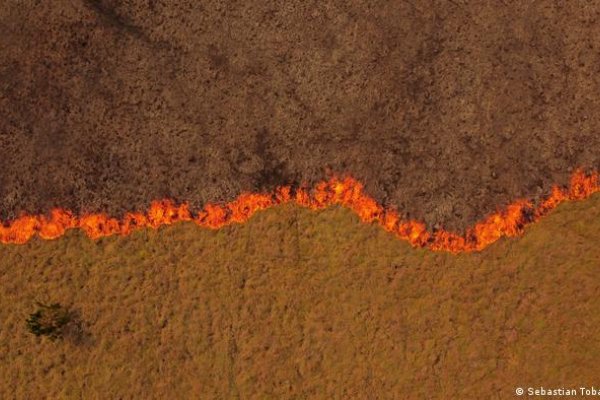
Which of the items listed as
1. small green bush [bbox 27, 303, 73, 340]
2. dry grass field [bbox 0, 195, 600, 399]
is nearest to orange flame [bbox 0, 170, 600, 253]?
dry grass field [bbox 0, 195, 600, 399]

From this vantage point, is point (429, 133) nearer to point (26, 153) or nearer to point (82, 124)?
point (82, 124)

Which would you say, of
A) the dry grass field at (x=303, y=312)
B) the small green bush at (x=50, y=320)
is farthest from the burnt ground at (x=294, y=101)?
the small green bush at (x=50, y=320)

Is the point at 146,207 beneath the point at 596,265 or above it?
above

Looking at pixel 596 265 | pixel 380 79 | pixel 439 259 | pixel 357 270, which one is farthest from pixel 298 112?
pixel 596 265

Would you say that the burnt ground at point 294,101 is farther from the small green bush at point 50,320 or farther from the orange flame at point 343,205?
the small green bush at point 50,320

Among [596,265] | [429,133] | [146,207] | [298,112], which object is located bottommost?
[596,265]

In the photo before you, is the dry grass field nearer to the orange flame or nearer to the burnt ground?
the orange flame
